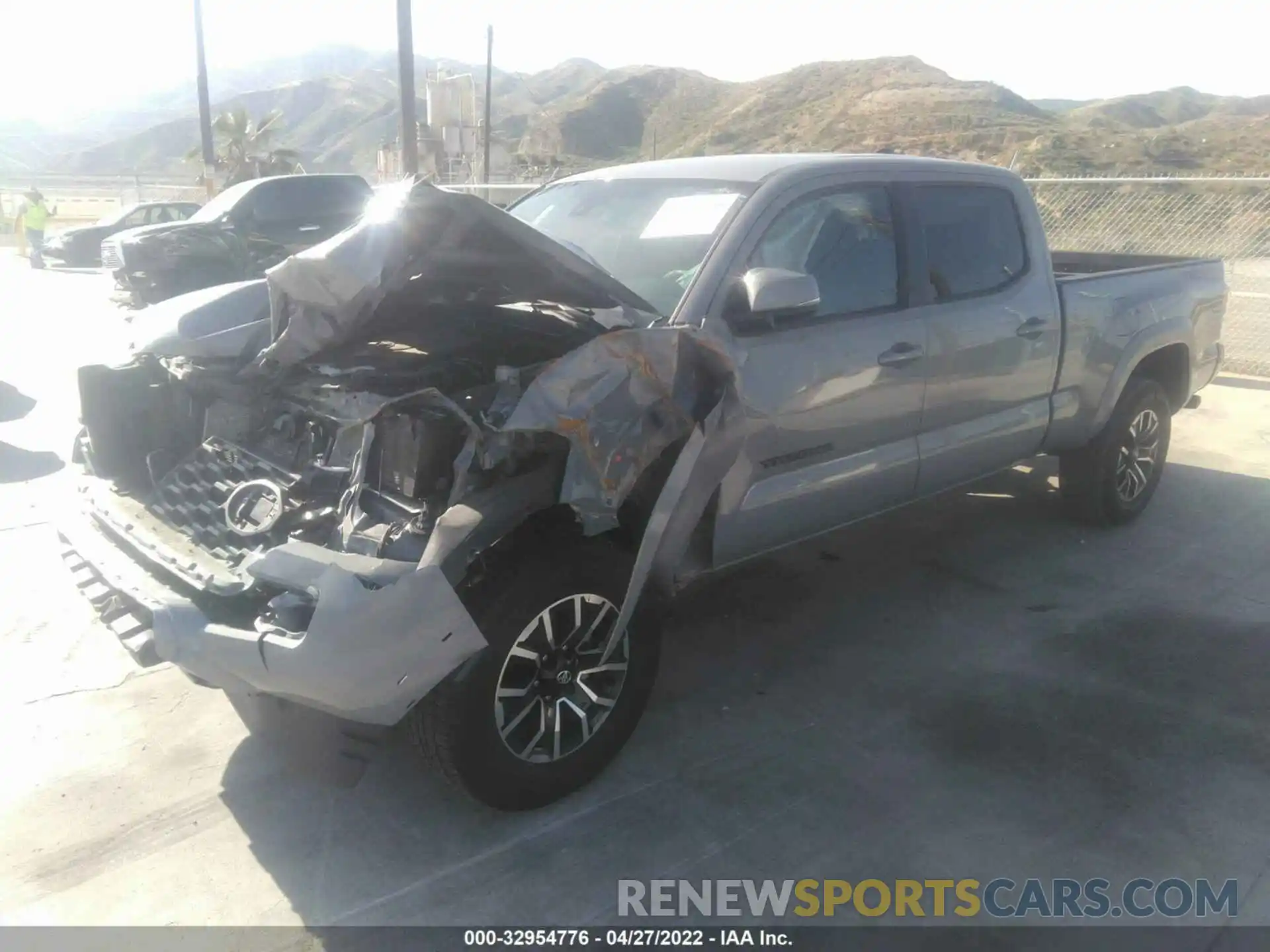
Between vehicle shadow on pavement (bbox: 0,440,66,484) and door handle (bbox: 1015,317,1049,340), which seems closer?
door handle (bbox: 1015,317,1049,340)

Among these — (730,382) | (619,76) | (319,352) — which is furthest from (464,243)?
(619,76)

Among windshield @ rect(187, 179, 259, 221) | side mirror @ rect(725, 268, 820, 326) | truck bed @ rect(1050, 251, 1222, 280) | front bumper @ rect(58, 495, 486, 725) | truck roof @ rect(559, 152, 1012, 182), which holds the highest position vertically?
truck roof @ rect(559, 152, 1012, 182)

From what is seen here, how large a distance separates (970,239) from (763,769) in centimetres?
269

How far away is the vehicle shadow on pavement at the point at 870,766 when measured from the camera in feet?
9.95

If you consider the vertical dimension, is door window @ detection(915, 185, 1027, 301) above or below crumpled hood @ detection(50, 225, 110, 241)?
above

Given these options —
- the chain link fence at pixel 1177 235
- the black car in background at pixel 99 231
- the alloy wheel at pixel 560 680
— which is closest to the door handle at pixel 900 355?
the alloy wheel at pixel 560 680

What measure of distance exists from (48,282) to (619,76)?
102m

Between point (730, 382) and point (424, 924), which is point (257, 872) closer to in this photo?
point (424, 924)

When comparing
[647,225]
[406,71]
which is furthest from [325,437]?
[406,71]

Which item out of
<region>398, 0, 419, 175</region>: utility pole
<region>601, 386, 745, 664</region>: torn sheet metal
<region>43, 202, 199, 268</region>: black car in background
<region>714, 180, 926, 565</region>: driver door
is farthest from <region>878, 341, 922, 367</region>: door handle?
<region>43, 202, 199, 268</region>: black car in background

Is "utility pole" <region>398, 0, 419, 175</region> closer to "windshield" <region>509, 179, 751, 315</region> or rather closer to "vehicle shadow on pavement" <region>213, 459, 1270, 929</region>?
"windshield" <region>509, 179, 751, 315</region>

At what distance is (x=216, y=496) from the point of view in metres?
3.50

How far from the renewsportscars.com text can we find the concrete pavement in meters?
0.04

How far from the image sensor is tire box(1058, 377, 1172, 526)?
563cm
